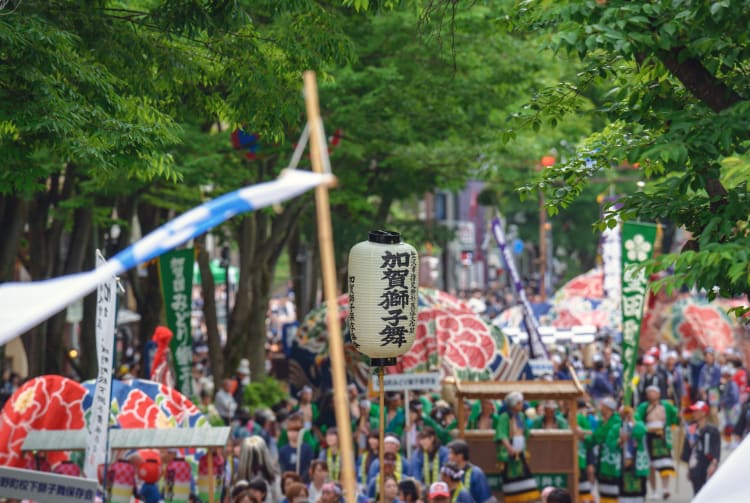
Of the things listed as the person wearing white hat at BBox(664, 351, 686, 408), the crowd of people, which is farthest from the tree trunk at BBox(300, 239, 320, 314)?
the person wearing white hat at BBox(664, 351, 686, 408)

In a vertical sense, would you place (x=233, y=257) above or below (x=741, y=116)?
above

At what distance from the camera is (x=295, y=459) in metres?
14.4

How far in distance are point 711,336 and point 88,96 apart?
21.9 m

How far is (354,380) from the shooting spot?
21.4 m

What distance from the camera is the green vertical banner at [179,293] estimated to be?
18.9 meters

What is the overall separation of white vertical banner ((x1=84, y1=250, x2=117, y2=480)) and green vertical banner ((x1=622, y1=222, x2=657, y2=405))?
8.63 m

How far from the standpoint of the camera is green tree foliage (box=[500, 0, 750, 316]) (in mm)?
6386

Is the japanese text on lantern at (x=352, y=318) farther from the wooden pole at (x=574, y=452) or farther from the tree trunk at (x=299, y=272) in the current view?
the tree trunk at (x=299, y=272)

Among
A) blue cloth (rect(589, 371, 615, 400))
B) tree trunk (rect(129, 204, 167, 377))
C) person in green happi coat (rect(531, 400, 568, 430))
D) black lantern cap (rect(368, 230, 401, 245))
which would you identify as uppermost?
tree trunk (rect(129, 204, 167, 377))

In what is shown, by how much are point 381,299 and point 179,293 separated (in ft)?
29.9

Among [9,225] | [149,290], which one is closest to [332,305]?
[9,225]

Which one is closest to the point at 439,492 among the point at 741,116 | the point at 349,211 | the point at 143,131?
the point at 143,131

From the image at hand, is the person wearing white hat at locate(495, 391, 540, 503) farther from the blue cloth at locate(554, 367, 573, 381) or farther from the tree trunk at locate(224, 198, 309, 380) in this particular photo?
the tree trunk at locate(224, 198, 309, 380)

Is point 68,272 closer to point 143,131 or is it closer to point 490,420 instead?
point 490,420
